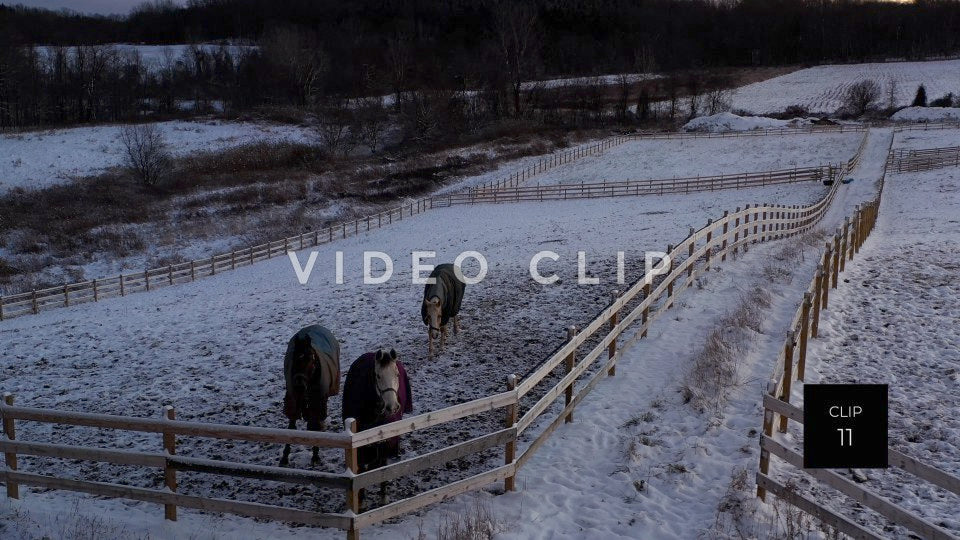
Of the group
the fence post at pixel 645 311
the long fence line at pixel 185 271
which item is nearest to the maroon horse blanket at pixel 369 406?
the fence post at pixel 645 311

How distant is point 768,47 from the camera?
12912 centimetres

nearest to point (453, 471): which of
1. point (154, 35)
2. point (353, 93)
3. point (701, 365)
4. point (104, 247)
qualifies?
point (701, 365)

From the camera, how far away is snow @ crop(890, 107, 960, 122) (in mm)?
62562

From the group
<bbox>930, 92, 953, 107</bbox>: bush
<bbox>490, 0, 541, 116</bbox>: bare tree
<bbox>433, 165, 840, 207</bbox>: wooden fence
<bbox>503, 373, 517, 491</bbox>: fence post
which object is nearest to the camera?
<bbox>503, 373, 517, 491</bbox>: fence post

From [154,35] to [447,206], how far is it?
138998 millimetres

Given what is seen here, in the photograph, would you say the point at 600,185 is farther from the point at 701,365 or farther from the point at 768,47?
the point at 768,47

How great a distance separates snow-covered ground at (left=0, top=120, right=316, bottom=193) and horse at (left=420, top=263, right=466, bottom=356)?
4379 centimetres

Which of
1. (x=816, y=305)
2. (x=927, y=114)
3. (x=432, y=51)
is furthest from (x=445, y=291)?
(x=432, y=51)

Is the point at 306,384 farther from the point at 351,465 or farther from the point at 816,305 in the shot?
the point at 816,305

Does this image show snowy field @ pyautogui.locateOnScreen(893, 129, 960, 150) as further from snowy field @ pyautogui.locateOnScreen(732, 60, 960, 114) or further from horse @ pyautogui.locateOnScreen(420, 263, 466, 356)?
horse @ pyautogui.locateOnScreen(420, 263, 466, 356)

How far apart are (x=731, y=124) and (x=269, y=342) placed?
59604 millimetres

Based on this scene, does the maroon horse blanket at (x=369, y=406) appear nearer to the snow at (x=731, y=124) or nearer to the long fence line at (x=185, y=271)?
the long fence line at (x=185, y=271)

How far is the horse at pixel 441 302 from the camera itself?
1312cm

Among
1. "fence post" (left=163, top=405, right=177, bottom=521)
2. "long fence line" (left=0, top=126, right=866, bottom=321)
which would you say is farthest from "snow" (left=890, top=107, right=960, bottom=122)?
"fence post" (left=163, top=405, right=177, bottom=521)
